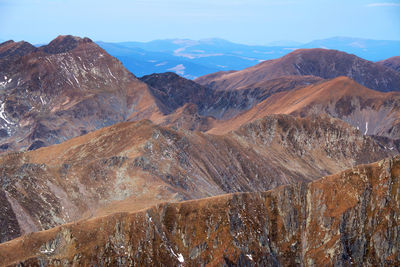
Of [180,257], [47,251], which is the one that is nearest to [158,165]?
[180,257]

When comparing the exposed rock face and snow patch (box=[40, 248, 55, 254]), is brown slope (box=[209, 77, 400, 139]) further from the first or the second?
snow patch (box=[40, 248, 55, 254])

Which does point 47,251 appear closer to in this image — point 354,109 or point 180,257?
point 180,257

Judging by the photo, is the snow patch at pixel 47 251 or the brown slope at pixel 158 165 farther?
the brown slope at pixel 158 165

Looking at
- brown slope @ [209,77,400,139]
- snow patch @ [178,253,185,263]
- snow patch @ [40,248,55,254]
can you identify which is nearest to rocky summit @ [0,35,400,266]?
snow patch @ [40,248,55,254]

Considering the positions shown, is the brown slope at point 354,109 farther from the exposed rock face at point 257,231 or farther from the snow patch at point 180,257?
the snow patch at point 180,257

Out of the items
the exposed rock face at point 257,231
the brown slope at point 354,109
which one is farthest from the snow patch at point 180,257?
the brown slope at point 354,109
